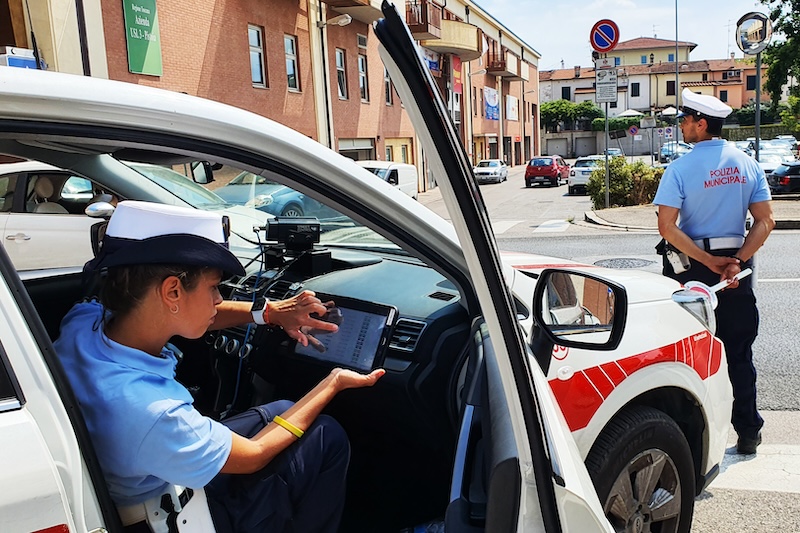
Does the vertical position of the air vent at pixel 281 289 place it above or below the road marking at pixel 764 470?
above

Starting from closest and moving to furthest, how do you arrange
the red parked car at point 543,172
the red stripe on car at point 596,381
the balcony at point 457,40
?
the red stripe on car at point 596,381 → the balcony at point 457,40 → the red parked car at point 543,172

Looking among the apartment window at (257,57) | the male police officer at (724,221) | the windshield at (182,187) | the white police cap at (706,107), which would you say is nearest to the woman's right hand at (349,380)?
the windshield at (182,187)

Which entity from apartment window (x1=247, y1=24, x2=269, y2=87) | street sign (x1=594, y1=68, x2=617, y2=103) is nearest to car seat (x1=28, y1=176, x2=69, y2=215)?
street sign (x1=594, y1=68, x2=617, y2=103)

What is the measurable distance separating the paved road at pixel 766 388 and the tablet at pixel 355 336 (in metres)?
0.49

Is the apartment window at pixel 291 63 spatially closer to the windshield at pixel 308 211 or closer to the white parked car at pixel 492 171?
the white parked car at pixel 492 171

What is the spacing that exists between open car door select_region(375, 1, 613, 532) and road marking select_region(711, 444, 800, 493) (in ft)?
7.29

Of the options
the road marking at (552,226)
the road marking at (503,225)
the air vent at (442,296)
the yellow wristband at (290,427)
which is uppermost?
the air vent at (442,296)

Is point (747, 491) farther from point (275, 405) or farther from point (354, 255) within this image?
point (275, 405)

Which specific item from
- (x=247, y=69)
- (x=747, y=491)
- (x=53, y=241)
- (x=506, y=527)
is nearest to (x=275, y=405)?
(x=506, y=527)

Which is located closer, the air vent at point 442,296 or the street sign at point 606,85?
the air vent at point 442,296

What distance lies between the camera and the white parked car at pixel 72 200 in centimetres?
288

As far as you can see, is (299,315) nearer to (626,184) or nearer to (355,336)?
(355,336)

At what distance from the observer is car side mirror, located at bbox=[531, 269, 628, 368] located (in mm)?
1896

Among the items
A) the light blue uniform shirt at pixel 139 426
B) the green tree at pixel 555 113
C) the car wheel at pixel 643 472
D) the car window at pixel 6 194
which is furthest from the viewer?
the green tree at pixel 555 113
